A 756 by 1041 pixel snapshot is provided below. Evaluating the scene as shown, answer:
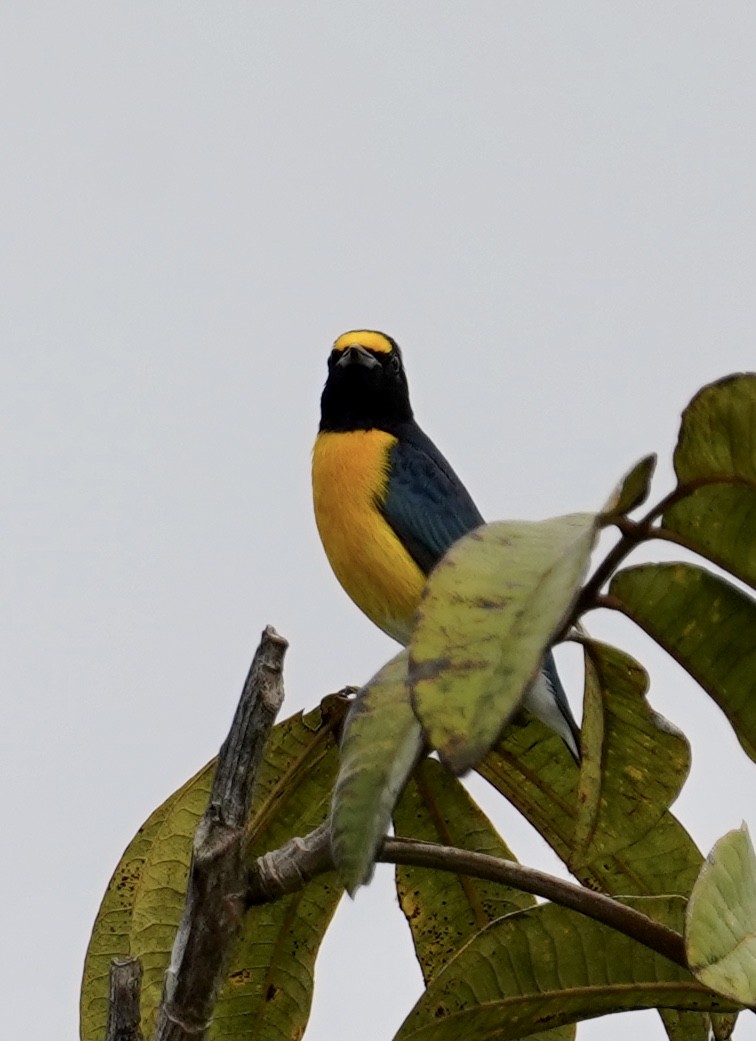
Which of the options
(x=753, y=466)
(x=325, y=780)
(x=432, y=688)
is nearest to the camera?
(x=432, y=688)

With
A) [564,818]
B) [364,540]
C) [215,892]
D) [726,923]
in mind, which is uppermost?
[364,540]

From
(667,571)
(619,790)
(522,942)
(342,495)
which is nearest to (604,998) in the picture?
(522,942)

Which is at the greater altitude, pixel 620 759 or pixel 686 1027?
pixel 620 759

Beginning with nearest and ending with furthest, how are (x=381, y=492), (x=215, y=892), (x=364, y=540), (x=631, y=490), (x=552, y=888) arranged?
(x=631, y=490) → (x=552, y=888) → (x=215, y=892) → (x=364, y=540) → (x=381, y=492)

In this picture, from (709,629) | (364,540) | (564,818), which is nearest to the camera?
(709,629)

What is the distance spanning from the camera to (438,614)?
54.2 inches

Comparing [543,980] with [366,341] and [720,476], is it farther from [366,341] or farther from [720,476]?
[366,341]

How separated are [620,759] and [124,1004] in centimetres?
68

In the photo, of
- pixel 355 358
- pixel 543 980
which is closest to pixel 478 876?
pixel 543 980

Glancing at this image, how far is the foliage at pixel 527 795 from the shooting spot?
138cm

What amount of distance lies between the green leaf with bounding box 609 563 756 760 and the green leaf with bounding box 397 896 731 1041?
44 centimetres

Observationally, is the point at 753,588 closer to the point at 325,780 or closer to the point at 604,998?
the point at 604,998

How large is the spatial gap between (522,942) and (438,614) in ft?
2.56

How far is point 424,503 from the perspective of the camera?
4910 millimetres
